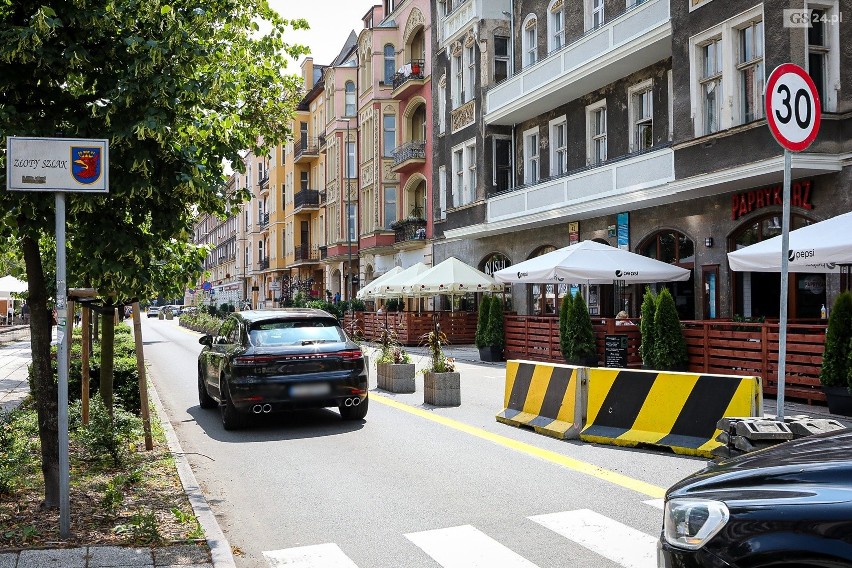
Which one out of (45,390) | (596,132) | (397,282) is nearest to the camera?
(45,390)

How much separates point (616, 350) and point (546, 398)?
7.73 metres

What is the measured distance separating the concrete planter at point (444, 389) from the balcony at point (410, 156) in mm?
25647

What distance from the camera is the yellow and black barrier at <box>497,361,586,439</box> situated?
955 cm

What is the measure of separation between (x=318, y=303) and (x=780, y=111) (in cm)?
3544

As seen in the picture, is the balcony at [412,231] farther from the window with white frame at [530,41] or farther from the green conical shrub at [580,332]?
the green conical shrub at [580,332]

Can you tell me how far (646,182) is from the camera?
19.5 metres

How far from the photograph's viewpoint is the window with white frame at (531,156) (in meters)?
27.7

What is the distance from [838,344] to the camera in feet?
38.2

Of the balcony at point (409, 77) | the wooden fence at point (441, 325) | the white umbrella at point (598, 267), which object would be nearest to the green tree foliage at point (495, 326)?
the white umbrella at point (598, 267)

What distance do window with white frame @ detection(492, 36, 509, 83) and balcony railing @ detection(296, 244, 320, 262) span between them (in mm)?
32847

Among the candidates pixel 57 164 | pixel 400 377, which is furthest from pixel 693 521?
pixel 400 377

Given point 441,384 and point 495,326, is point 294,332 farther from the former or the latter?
point 495,326

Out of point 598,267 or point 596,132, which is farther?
point 596,132

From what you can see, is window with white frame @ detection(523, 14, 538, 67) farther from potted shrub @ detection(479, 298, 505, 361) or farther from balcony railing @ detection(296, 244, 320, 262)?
balcony railing @ detection(296, 244, 320, 262)
